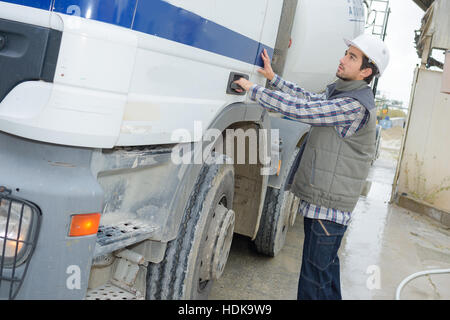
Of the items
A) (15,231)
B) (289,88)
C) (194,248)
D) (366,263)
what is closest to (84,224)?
(15,231)

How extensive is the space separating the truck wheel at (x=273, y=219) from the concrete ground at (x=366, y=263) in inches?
7.3

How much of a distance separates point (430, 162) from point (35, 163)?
706 cm

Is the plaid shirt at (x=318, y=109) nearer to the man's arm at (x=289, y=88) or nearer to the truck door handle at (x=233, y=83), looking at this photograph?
the truck door handle at (x=233, y=83)

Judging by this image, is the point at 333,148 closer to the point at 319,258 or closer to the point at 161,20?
the point at 319,258

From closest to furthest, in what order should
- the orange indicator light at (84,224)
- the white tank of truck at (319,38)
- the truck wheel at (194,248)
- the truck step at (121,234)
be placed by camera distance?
the orange indicator light at (84,224), the truck step at (121,234), the truck wheel at (194,248), the white tank of truck at (319,38)

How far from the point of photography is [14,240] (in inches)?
62.5

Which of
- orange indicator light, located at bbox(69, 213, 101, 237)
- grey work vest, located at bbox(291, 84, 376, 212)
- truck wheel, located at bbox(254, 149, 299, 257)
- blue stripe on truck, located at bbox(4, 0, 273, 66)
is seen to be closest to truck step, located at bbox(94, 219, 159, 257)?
orange indicator light, located at bbox(69, 213, 101, 237)

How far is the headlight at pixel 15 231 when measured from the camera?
5.20 ft

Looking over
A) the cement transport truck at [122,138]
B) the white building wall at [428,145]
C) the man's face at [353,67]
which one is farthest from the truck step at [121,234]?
the white building wall at [428,145]

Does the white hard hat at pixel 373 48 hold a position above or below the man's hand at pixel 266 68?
above

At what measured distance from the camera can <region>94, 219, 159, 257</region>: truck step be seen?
1812 mm

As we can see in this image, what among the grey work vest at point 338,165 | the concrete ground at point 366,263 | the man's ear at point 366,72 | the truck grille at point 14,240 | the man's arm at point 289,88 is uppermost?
the man's ear at point 366,72

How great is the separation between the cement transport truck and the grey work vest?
454 millimetres
